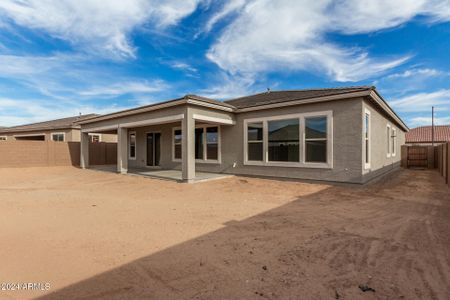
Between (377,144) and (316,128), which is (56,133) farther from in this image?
(377,144)

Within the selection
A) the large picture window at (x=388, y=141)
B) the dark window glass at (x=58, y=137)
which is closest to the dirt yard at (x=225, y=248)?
the large picture window at (x=388, y=141)

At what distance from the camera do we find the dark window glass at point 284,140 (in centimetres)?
955

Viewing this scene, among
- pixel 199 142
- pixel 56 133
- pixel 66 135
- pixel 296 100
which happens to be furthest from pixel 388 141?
pixel 56 133

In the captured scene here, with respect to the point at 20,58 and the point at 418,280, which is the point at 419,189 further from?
the point at 20,58

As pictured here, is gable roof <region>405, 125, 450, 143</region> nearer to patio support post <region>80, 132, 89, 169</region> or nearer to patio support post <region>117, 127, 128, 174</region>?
patio support post <region>117, 127, 128, 174</region>

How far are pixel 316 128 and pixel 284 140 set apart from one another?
1354 millimetres

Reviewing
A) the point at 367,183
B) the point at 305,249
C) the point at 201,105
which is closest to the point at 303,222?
the point at 305,249

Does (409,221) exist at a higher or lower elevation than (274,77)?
lower

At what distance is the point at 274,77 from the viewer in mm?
18172

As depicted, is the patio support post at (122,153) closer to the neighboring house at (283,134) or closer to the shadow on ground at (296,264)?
the neighboring house at (283,134)

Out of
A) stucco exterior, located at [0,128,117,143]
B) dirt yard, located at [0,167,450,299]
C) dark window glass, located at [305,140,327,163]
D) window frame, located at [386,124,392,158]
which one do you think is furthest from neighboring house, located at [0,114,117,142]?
window frame, located at [386,124,392,158]

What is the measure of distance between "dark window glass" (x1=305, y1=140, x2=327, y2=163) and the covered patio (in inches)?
152

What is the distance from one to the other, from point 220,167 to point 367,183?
6347 millimetres

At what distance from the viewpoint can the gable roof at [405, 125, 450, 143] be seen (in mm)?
28672
